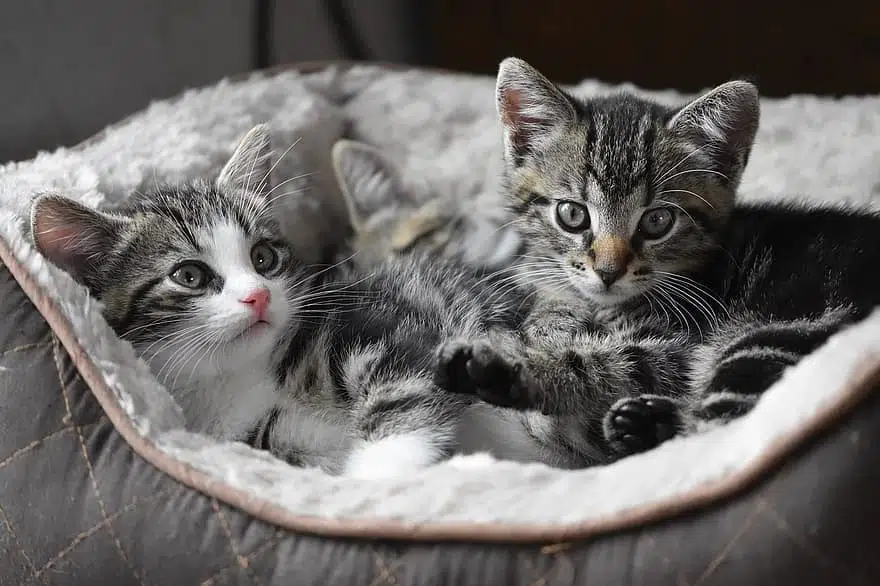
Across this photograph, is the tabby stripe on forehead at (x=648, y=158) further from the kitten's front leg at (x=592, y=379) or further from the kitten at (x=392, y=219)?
the kitten at (x=392, y=219)

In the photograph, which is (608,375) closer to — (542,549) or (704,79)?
(542,549)

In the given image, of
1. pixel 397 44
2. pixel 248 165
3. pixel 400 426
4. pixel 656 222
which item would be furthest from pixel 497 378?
pixel 397 44

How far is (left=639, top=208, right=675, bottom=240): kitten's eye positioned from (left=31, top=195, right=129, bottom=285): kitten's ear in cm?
77

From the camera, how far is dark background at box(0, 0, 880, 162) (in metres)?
2.16

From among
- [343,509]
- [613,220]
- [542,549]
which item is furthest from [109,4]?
[542,549]

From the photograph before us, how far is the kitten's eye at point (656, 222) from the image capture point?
1.28 m

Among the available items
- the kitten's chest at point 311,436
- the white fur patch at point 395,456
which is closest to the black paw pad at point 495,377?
the white fur patch at point 395,456

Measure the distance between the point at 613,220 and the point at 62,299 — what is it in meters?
0.78

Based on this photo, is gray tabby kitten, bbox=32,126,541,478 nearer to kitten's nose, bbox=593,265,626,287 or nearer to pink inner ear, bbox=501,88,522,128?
kitten's nose, bbox=593,265,626,287

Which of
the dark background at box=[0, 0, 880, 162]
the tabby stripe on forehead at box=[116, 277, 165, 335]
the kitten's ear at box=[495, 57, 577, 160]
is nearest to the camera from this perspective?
the tabby stripe on forehead at box=[116, 277, 165, 335]

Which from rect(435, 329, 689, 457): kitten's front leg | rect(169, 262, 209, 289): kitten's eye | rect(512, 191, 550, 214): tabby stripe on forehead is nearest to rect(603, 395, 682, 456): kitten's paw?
rect(435, 329, 689, 457): kitten's front leg

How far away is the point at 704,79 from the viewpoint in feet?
8.14

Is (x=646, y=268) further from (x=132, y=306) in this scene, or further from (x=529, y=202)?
(x=132, y=306)

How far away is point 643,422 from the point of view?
3.73 ft
